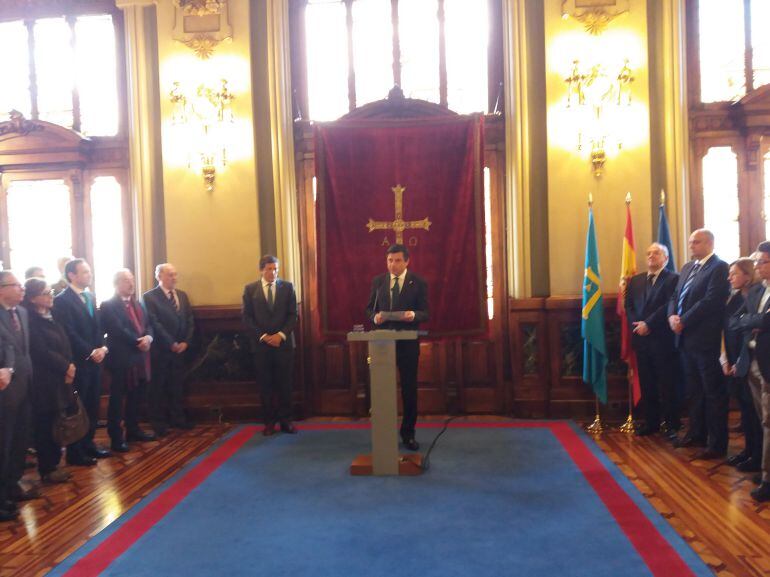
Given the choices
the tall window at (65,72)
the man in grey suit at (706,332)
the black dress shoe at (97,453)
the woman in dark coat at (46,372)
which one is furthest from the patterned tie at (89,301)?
the man in grey suit at (706,332)

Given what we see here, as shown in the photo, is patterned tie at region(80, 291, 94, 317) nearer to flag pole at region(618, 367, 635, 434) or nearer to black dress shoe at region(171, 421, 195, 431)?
black dress shoe at region(171, 421, 195, 431)

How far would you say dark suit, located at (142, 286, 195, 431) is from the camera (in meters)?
5.40

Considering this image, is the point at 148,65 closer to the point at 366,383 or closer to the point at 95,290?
the point at 95,290

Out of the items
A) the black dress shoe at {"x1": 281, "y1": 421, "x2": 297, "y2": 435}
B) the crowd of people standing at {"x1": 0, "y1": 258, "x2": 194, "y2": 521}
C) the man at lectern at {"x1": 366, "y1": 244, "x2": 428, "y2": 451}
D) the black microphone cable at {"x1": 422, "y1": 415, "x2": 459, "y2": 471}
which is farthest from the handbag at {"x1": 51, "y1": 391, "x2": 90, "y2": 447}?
the black microphone cable at {"x1": 422, "y1": 415, "x2": 459, "y2": 471}

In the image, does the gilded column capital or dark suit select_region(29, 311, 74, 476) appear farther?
the gilded column capital

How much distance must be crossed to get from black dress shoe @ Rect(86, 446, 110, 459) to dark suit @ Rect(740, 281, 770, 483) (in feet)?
13.9

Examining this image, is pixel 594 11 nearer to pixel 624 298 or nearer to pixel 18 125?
pixel 624 298

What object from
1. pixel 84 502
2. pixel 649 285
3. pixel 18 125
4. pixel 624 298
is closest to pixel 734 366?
pixel 649 285

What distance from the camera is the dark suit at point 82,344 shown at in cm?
456

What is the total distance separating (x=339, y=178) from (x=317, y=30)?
5.71 feet

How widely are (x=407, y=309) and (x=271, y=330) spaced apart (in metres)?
1.28

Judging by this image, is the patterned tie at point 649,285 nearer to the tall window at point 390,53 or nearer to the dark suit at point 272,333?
the tall window at point 390,53

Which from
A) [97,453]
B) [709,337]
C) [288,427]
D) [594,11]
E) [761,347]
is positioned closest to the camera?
[761,347]

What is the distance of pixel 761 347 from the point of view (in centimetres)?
348
